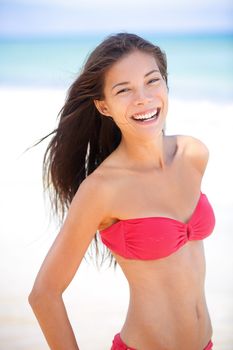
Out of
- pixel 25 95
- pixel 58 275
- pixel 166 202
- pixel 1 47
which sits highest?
pixel 1 47

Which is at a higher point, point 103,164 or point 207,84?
point 207,84

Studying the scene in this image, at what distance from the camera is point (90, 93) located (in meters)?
2.48

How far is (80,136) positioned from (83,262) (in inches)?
100

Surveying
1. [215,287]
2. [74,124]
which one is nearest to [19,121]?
[215,287]

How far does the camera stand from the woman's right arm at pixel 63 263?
2240mm

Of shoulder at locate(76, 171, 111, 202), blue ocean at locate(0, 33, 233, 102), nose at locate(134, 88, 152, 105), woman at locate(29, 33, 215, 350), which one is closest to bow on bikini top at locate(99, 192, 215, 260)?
woman at locate(29, 33, 215, 350)

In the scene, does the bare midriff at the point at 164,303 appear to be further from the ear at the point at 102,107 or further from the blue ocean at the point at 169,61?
the blue ocean at the point at 169,61

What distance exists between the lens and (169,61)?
35.3 feet

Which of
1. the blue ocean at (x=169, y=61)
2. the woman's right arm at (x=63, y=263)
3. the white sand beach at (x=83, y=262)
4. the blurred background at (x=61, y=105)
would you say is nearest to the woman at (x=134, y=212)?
the woman's right arm at (x=63, y=263)

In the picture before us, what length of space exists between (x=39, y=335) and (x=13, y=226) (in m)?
1.60

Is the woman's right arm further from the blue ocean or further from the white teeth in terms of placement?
the blue ocean

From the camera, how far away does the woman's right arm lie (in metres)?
2.24

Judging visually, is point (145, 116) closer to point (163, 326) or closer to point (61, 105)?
point (163, 326)

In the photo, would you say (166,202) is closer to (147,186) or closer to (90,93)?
(147,186)
